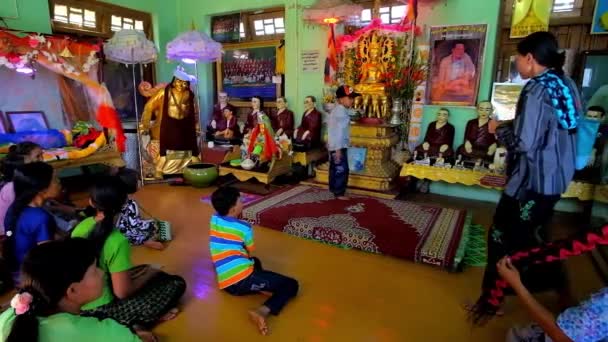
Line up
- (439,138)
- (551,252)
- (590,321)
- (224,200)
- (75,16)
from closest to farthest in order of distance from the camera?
(590,321) < (551,252) < (224,200) < (439,138) < (75,16)

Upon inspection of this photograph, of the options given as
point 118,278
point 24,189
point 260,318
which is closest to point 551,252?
point 260,318

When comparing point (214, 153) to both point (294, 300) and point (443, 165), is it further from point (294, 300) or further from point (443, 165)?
point (294, 300)

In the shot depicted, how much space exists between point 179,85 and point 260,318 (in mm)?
4326

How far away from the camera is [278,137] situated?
5.59 metres

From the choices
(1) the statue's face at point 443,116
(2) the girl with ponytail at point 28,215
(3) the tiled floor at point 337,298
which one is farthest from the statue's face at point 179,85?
(1) the statue's face at point 443,116

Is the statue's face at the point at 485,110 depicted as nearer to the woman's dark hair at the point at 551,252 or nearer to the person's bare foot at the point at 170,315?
the woman's dark hair at the point at 551,252

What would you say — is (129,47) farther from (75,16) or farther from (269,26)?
(269,26)

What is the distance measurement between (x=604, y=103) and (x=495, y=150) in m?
1.14

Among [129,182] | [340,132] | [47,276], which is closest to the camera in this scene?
[47,276]

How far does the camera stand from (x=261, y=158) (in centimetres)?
506

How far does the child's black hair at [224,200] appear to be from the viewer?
2.17m

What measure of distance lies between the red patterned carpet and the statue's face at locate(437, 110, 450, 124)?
1.27 metres

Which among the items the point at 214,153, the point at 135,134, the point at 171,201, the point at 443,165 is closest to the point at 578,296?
the point at 443,165

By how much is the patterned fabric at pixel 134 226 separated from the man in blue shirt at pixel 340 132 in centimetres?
200
